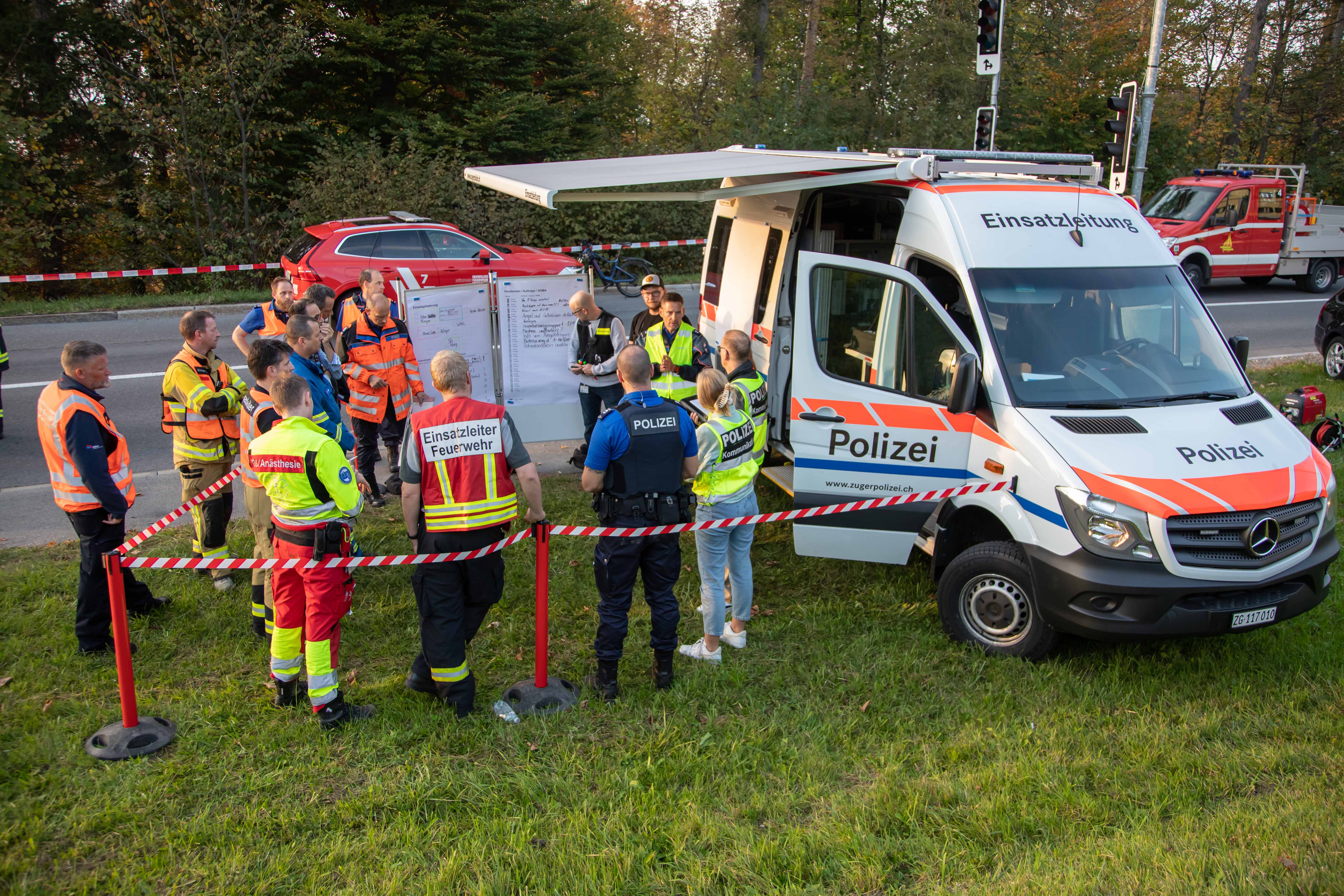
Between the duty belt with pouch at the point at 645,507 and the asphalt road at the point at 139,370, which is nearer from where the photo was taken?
the duty belt with pouch at the point at 645,507

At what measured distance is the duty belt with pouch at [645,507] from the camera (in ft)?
15.9

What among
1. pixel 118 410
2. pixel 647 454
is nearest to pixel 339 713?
pixel 647 454

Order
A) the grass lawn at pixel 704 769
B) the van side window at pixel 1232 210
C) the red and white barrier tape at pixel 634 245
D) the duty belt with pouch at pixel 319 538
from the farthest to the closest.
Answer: the van side window at pixel 1232 210
the red and white barrier tape at pixel 634 245
the duty belt with pouch at pixel 319 538
the grass lawn at pixel 704 769

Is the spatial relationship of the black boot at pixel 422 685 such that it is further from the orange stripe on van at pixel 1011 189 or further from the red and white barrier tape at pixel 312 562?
the orange stripe on van at pixel 1011 189

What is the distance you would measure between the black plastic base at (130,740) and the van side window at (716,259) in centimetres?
575

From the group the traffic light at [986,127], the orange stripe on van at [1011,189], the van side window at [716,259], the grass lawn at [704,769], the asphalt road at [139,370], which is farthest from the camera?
the traffic light at [986,127]

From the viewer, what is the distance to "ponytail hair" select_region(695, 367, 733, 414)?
5219 mm

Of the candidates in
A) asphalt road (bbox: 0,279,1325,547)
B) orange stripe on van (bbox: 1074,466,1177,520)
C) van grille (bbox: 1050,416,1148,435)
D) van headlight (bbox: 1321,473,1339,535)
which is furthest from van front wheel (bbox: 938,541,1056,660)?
asphalt road (bbox: 0,279,1325,547)

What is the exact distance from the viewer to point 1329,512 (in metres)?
5.13

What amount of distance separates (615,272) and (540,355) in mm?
9077

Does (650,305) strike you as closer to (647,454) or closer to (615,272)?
(647,454)

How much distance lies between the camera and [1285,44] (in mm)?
29219

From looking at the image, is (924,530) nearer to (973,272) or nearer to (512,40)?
(973,272)

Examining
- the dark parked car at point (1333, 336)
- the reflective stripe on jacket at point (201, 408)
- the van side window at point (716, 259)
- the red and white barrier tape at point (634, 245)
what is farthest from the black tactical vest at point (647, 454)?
the red and white barrier tape at point (634, 245)
